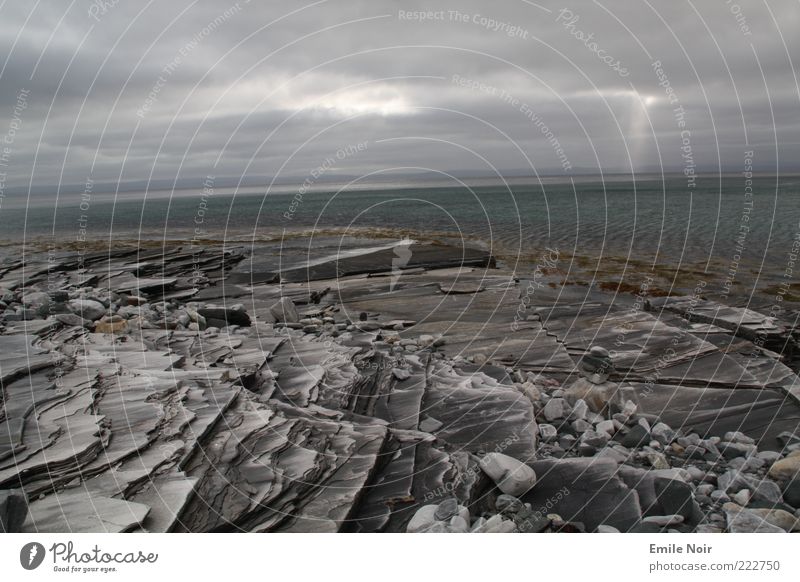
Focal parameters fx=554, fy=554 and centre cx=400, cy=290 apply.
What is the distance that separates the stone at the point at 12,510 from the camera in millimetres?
4566

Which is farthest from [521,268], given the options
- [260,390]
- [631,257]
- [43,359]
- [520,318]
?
[43,359]

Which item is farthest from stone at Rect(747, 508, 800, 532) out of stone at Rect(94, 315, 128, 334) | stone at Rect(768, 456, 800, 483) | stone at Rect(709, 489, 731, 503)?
stone at Rect(94, 315, 128, 334)

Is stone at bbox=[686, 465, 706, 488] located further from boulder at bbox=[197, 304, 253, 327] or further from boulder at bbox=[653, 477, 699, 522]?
boulder at bbox=[197, 304, 253, 327]

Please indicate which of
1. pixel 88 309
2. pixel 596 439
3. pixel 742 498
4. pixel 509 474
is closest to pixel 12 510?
pixel 509 474

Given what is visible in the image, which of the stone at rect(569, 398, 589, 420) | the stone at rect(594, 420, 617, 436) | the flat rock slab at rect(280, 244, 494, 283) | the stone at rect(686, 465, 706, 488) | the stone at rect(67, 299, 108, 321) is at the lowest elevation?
the stone at rect(686, 465, 706, 488)

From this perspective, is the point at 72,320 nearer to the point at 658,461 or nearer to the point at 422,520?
the point at 422,520

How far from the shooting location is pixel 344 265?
64.6 ft

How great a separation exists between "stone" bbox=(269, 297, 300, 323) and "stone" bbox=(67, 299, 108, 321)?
132 inches

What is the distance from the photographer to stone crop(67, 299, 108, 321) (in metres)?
10.1

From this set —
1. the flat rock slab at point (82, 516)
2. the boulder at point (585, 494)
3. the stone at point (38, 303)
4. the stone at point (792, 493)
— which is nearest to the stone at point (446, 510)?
the boulder at point (585, 494)

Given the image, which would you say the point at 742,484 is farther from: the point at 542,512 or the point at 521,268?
the point at 521,268

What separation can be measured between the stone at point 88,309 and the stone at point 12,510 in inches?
233

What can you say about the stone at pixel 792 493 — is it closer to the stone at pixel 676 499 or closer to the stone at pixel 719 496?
the stone at pixel 719 496
